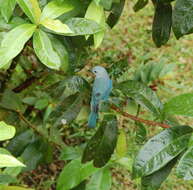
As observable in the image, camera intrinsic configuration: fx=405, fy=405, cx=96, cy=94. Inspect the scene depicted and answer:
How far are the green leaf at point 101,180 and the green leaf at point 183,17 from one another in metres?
0.59

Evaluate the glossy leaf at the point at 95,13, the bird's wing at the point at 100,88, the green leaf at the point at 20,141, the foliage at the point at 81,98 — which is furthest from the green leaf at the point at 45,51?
the green leaf at the point at 20,141

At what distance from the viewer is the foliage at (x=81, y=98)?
771mm

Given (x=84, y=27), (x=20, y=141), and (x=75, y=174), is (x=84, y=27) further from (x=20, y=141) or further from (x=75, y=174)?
(x=20, y=141)

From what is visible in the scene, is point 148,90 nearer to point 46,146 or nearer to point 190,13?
point 190,13

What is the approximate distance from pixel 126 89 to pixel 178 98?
7.8 inches

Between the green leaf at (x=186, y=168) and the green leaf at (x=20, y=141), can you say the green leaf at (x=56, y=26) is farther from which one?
the green leaf at (x=20, y=141)

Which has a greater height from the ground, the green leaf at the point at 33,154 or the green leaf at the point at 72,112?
the green leaf at the point at 72,112

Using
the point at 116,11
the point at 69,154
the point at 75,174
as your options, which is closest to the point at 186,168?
the point at 116,11

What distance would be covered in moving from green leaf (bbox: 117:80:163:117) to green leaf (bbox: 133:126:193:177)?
0.12 metres

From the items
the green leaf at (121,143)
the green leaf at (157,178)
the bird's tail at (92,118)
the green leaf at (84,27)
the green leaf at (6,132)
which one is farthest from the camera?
the green leaf at (121,143)

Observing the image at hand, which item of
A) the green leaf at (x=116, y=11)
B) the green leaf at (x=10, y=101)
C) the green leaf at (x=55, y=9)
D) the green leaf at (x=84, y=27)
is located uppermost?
the green leaf at (x=55, y=9)

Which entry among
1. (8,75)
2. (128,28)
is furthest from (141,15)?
(8,75)

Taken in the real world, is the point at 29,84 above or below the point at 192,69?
above

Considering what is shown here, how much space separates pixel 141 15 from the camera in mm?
3896
